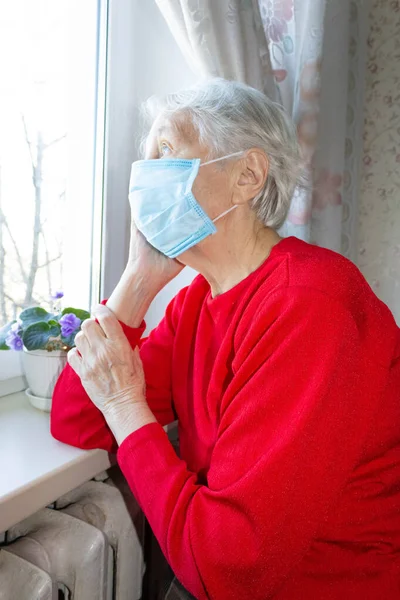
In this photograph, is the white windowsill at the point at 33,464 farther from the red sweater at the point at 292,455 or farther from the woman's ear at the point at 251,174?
the woman's ear at the point at 251,174

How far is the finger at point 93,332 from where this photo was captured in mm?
978

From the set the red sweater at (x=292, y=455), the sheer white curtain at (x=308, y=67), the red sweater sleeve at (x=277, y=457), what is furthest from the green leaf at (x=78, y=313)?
the sheer white curtain at (x=308, y=67)

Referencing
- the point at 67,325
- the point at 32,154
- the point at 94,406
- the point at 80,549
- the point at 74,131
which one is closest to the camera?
the point at 80,549

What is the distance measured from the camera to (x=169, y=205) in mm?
976

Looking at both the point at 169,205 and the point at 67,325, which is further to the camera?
the point at 67,325

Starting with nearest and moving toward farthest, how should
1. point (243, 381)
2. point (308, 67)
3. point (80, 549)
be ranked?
1. point (243, 381)
2. point (80, 549)
3. point (308, 67)

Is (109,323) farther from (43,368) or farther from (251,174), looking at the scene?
(251,174)

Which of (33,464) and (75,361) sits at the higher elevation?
(75,361)

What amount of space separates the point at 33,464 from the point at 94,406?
17cm

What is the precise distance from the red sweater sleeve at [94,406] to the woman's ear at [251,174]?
1.01 ft

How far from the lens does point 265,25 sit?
1.52 meters

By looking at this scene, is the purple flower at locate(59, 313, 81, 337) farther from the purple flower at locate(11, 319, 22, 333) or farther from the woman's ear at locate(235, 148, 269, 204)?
the woman's ear at locate(235, 148, 269, 204)

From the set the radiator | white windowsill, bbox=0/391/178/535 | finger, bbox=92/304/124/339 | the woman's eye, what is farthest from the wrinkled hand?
the woman's eye

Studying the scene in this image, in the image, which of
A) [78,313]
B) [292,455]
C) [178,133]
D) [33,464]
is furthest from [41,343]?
[292,455]
